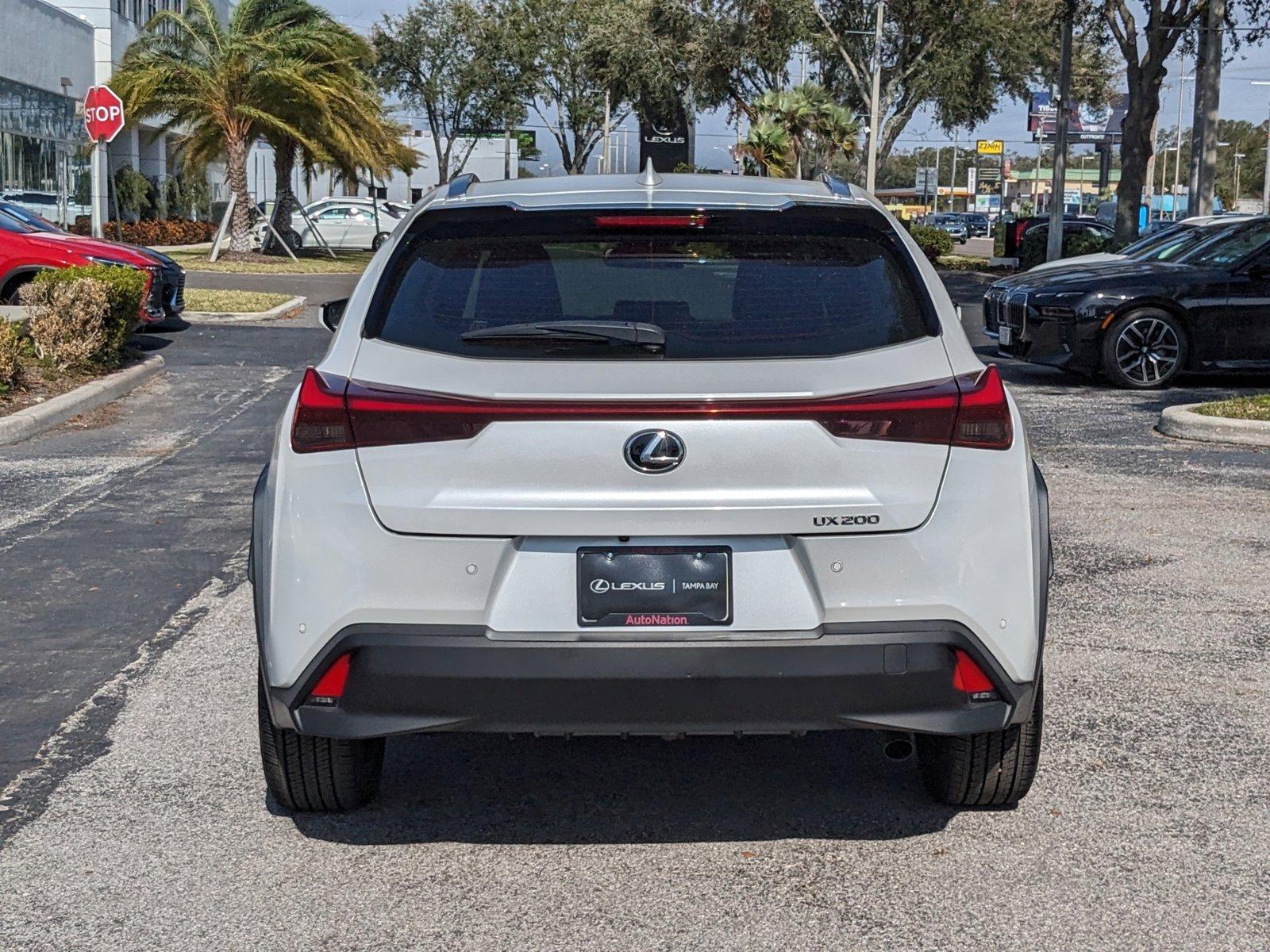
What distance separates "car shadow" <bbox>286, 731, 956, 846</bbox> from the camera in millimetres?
4336

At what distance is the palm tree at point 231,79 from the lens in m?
35.3

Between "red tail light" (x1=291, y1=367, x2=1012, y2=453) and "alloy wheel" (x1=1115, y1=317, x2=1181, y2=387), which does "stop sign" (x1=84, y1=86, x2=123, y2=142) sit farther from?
"red tail light" (x1=291, y1=367, x2=1012, y2=453)

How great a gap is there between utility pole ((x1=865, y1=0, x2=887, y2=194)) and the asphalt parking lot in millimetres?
38518

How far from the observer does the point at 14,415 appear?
11516mm

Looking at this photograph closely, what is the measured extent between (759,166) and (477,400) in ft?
161

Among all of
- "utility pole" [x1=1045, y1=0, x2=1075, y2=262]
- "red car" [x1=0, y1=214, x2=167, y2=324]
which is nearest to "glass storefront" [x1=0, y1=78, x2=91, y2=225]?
"red car" [x1=0, y1=214, x2=167, y2=324]

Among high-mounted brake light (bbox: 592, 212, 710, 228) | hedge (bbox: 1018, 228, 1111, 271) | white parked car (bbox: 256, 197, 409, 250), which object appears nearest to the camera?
high-mounted brake light (bbox: 592, 212, 710, 228)

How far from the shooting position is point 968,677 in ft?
12.4

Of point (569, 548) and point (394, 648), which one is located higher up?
point (569, 548)

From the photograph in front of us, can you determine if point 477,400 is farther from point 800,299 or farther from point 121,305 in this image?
point 121,305

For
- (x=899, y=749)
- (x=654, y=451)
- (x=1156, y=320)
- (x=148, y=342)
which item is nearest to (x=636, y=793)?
(x=899, y=749)

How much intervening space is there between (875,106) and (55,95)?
2201 cm

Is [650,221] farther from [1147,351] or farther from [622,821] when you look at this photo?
[1147,351]

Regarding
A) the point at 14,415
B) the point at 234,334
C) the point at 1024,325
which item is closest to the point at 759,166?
the point at 234,334
